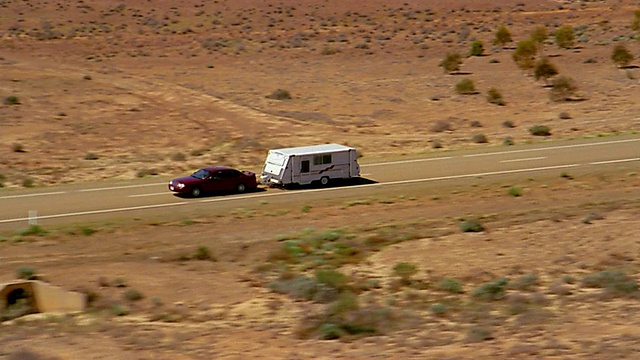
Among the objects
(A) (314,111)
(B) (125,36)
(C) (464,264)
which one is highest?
(B) (125,36)

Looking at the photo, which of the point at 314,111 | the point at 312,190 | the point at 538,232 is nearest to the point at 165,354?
the point at 538,232

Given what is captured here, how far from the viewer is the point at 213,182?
38.7 meters

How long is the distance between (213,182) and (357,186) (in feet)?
18.4

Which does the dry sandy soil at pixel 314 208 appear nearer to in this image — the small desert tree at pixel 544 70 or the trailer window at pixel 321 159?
the small desert tree at pixel 544 70

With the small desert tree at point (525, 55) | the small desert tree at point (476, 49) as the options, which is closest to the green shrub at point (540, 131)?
the small desert tree at point (525, 55)

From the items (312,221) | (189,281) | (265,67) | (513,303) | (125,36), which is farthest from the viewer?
(125,36)

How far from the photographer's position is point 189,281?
2602cm

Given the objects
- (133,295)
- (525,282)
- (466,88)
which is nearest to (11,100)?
(466,88)

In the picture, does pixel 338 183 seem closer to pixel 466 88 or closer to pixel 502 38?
pixel 466 88

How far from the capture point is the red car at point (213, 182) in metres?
38.3

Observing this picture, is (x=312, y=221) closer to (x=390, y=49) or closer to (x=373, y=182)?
(x=373, y=182)

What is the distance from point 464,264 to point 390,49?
56098 mm

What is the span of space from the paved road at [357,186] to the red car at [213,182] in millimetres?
387

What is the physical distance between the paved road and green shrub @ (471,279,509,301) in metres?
14.6
